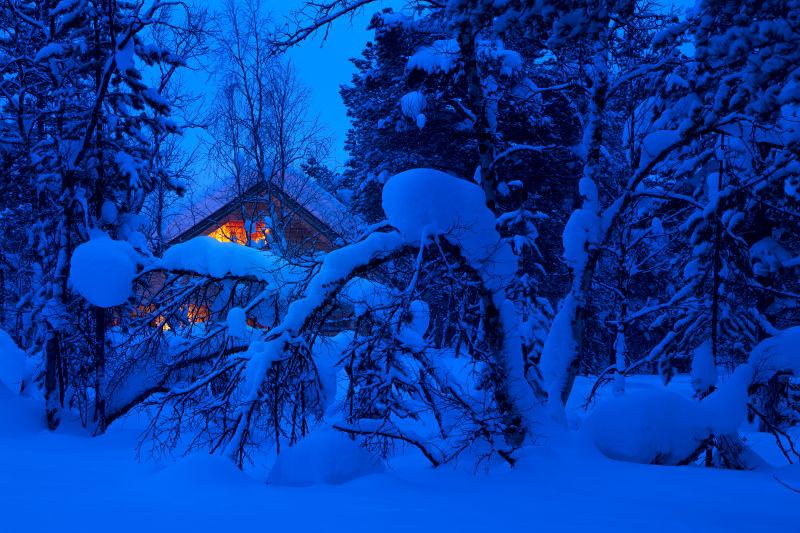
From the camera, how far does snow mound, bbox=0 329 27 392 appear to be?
11227mm

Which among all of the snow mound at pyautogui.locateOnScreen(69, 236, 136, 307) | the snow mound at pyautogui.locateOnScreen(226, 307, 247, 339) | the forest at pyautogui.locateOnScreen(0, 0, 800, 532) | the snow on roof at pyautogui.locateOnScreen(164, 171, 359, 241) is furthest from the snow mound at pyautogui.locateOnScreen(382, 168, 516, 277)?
→ the snow on roof at pyautogui.locateOnScreen(164, 171, 359, 241)

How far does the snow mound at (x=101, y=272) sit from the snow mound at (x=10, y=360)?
16.1 ft

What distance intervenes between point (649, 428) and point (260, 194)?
47.4ft

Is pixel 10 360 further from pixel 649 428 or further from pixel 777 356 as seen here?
pixel 777 356

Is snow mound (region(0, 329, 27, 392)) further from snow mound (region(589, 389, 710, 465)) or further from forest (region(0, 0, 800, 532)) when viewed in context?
snow mound (region(589, 389, 710, 465))

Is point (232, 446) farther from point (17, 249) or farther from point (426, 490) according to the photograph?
point (17, 249)

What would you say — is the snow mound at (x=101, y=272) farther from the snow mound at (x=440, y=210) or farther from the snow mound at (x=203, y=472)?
the snow mound at (x=440, y=210)

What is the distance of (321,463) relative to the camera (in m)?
5.34

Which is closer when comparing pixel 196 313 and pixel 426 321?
pixel 426 321

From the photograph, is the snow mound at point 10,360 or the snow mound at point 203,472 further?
the snow mound at point 10,360

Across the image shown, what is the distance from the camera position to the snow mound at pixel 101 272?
7680 mm

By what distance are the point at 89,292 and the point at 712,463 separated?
842 centimetres

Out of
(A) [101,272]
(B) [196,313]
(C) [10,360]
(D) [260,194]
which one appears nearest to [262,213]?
(D) [260,194]

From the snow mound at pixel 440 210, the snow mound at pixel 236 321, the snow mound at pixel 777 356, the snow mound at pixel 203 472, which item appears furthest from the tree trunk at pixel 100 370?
the snow mound at pixel 777 356
